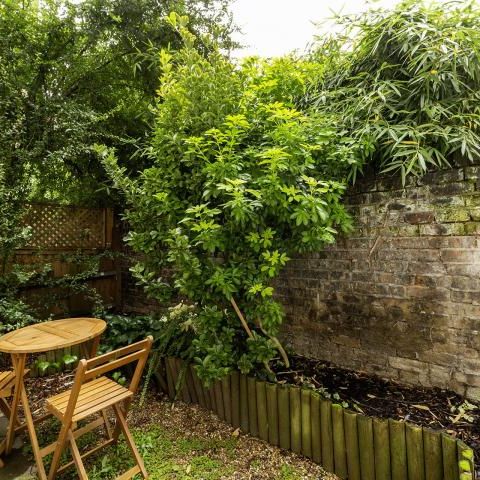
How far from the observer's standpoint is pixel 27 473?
2.15 metres

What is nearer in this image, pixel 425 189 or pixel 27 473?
pixel 27 473

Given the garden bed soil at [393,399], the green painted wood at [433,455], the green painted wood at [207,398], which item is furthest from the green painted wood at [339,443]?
the green painted wood at [207,398]

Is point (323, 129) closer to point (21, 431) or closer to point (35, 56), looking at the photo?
point (21, 431)

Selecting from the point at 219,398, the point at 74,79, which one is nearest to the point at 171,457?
the point at 219,398

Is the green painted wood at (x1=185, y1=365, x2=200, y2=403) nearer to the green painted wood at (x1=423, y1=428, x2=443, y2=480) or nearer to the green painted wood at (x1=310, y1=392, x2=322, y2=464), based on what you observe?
the green painted wood at (x1=310, y1=392, x2=322, y2=464)

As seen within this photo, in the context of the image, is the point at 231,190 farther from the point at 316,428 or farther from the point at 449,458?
the point at 449,458

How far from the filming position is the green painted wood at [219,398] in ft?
8.94

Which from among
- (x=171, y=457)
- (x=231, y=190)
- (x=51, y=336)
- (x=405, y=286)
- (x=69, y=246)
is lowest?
(x=171, y=457)

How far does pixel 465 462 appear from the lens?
152 cm

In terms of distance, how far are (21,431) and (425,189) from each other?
3.65m

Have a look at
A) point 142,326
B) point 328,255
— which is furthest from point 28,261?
point 328,255

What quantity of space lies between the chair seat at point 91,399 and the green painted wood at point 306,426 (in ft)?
3.85

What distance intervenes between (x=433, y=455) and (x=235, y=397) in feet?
4.53

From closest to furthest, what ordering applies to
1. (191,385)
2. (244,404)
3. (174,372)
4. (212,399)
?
(244,404) < (212,399) < (191,385) < (174,372)
